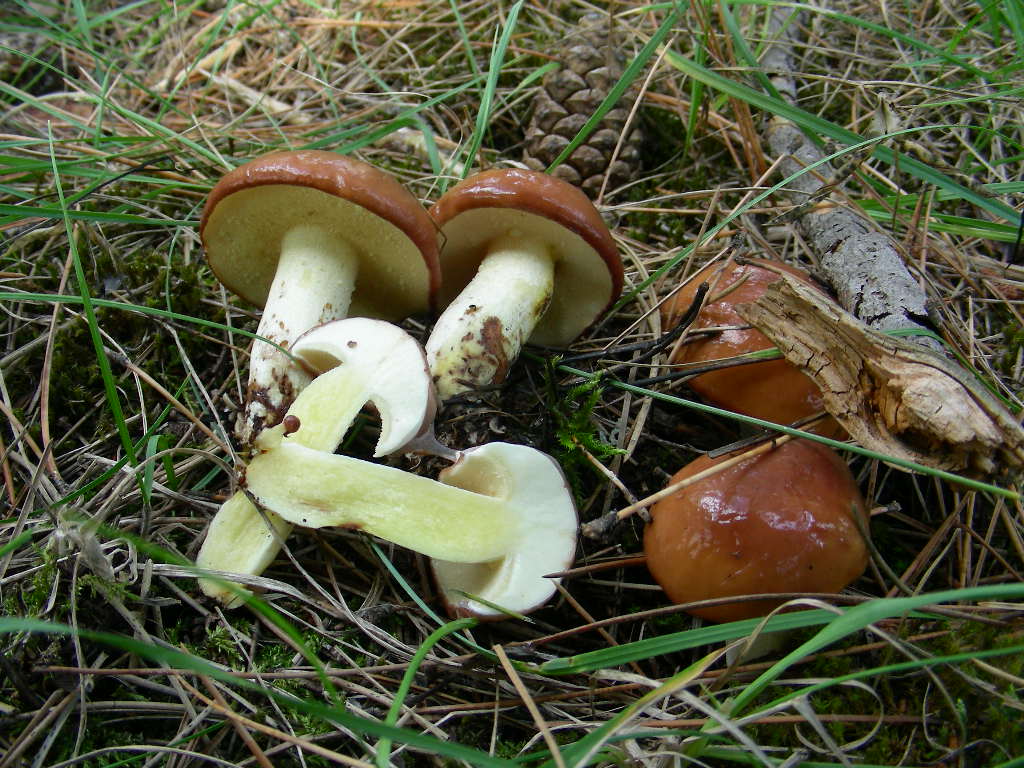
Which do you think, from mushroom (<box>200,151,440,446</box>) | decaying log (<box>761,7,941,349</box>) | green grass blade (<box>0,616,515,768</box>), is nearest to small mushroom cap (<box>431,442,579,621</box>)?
green grass blade (<box>0,616,515,768</box>)

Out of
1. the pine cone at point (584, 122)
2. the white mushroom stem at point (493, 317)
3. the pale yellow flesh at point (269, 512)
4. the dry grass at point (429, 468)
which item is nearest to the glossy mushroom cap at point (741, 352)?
the dry grass at point (429, 468)

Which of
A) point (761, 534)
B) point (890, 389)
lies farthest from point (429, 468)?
point (890, 389)

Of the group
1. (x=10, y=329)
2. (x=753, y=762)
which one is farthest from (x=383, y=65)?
(x=753, y=762)

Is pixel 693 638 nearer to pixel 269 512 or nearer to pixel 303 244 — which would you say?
pixel 269 512

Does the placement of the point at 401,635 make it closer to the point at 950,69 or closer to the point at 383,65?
the point at 383,65

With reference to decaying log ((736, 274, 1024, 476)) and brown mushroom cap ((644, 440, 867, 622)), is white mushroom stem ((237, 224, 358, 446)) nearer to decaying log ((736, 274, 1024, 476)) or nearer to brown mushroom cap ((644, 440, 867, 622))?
brown mushroom cap ((644, 440, 867, 622))
